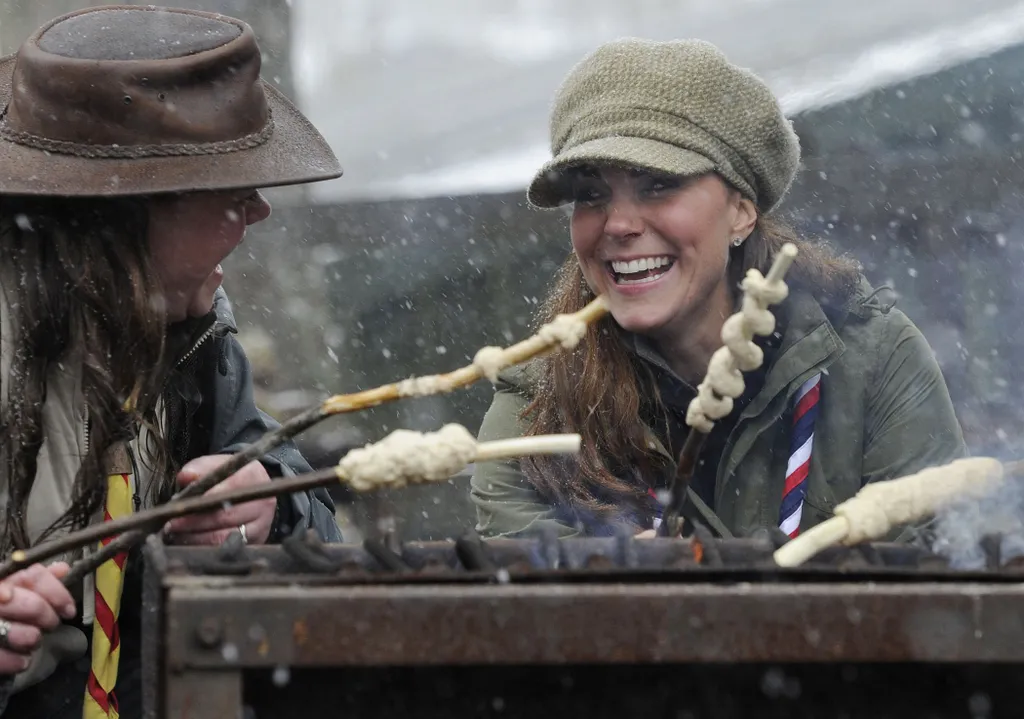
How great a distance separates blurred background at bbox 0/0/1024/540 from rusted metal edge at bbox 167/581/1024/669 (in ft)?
12.6

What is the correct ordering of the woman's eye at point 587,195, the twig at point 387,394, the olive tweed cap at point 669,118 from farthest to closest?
1. the woman's eye at point 587,195
2. the olive tweed cap at point 669,118
3. the twig at point 387,394

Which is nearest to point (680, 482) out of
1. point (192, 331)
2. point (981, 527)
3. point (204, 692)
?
point (981, 527)

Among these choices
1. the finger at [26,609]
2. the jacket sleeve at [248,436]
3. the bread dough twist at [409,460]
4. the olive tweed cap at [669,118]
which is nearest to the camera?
the bread dough twist at [409,460]

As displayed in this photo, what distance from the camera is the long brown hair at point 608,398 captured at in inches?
114

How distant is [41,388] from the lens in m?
2.34

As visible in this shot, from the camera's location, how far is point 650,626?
142 centimetres

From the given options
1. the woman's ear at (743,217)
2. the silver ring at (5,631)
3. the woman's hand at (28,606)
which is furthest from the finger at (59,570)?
the woman's ear at (743,217)

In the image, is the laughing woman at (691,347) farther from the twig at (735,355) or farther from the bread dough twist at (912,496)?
the bread dough twist at (912,496)

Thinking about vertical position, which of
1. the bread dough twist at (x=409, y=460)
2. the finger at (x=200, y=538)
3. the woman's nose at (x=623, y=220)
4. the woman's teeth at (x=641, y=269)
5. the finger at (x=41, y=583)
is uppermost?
the bread dough twist at (x=409, y=460)

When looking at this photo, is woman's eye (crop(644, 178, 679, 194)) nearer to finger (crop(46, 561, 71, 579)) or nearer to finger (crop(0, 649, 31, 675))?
finger (crop(46, 561, 71, 579))

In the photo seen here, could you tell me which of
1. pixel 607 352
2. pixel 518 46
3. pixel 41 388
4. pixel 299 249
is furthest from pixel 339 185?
pixel 41 388

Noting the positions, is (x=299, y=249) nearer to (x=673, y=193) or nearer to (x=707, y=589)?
(x=673, y=193)

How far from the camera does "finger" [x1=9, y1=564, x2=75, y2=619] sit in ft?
6.50

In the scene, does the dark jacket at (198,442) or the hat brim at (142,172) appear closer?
the hat brim at (142,172)
